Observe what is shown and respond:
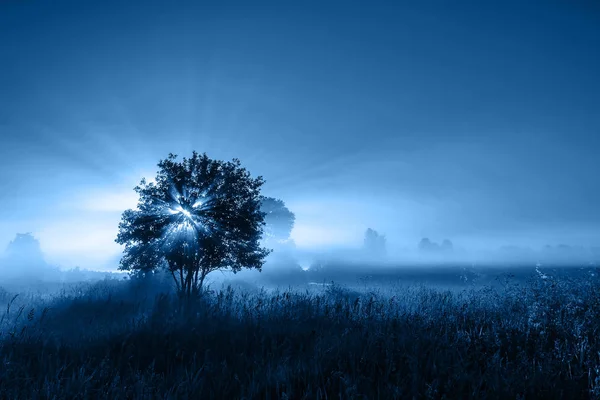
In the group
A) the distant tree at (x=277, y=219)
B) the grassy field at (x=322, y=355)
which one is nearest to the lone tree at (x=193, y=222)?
the grassy field at (x=322, y=355)

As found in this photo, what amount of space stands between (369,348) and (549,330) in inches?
201

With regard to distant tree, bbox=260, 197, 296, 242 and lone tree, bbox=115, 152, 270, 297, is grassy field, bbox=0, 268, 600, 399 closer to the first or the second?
lone tree, bbox=115, 152, 270, 297

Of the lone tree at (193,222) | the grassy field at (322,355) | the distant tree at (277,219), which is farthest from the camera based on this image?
the distant tree at (277,219)

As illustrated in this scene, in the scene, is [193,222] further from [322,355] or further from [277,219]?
[277,219]

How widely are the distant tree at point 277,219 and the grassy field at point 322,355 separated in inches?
2202

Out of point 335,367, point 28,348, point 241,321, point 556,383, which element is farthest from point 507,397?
point 28,348

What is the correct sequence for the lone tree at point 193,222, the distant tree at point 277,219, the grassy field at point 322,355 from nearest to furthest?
the grassy field at point 322,355 → the lone tree at point 193,222 → the distant tree at point 277,219

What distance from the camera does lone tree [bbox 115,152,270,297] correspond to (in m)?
16.6

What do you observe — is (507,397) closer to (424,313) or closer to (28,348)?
(424,313)

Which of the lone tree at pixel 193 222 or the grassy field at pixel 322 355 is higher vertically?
the lone tree at pixel 193 222

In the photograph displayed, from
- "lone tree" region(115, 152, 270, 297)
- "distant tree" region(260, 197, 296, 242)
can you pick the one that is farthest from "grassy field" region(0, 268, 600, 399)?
"distant tree" region(260, 197, 296, 242)

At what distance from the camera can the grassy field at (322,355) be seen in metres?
4.49

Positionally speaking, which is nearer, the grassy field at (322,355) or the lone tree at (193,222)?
the grassy field at (322,355)

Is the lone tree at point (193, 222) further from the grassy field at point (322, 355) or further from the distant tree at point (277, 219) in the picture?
the distant tree at point (277, 219)
